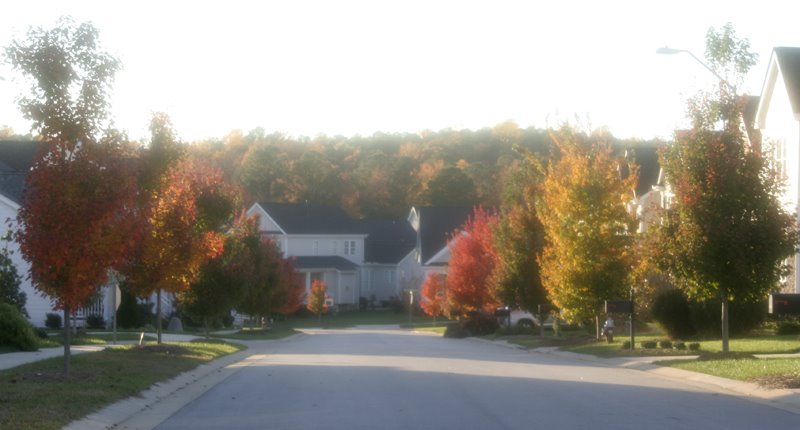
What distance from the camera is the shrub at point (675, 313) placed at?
35438 millimetres

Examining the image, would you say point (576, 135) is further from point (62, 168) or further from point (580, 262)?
point (62, 168)

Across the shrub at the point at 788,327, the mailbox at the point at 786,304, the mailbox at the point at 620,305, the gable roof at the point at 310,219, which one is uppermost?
the gable roof at the point at 310,219

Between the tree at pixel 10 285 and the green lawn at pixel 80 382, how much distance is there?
11.9m

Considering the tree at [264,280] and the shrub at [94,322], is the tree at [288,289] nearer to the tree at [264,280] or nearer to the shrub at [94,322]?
the tree at [264,280]

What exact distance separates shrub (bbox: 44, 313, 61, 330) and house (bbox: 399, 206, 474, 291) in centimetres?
4320

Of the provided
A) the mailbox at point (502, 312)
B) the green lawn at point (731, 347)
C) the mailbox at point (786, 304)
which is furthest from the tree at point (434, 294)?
the mailbox at point (786, 304)

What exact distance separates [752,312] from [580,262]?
5.86 m

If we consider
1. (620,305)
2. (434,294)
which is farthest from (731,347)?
(434,294)

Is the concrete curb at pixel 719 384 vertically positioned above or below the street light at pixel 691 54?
below

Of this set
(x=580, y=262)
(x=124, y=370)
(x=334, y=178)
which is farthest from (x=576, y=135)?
(x=334, y=178)

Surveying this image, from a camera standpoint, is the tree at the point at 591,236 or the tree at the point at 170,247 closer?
the tree at the point at 170,247

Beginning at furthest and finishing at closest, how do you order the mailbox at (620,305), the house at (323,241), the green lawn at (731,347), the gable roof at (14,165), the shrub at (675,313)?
the house at (323,241) → the gable roof at (14,165) → the shrub at (675,313) → the mailbox at (620,305) → the green lawn at (731,347)

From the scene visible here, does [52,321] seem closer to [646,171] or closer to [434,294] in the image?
[434,294]

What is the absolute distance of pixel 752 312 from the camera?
34062 millimetres
